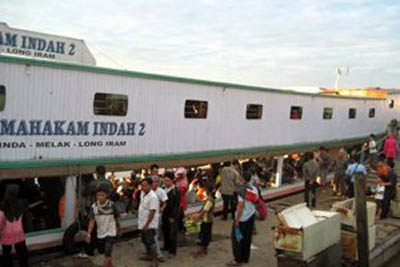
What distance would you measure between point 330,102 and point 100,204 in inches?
552

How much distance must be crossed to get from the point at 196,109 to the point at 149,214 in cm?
512

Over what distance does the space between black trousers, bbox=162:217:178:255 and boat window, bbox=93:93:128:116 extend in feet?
9.19

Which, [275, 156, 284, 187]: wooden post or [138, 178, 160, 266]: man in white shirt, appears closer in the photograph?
[138, 178, 160, 266]: man in white shirt

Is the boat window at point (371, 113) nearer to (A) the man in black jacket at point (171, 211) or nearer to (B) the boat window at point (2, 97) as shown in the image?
(A) the man in black jacket at point (171, 211)

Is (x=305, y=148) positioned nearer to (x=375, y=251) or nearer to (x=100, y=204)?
(x=375, y=251)

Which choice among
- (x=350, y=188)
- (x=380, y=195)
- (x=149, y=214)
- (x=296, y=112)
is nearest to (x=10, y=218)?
(x=149, y=214)

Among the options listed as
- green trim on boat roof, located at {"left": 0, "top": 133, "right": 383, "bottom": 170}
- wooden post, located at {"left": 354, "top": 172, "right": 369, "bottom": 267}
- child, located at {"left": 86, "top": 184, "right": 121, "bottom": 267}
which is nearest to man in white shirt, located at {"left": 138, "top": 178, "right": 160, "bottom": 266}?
child, located at {"left": 86, "top": 184, "right": 121, "bottom": 267}

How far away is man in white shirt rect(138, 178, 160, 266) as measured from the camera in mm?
7283

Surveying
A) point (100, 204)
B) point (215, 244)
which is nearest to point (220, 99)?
point (215, 244)

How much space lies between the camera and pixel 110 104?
379 inches

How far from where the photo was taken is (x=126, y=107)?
9.93 m

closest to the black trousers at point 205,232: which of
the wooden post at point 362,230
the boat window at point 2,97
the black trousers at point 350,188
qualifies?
the wooden post at point 362,230

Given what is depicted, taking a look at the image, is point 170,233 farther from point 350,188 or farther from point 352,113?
point 352,113

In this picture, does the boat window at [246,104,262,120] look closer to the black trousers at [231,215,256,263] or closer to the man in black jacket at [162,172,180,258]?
the man in black jacket at [162,172,180,258]
